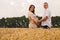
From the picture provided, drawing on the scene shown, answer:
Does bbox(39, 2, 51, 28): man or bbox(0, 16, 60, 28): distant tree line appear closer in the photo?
bbox(39, 2, 51, 28): man

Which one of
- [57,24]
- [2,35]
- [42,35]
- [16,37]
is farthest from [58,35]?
[57,24]

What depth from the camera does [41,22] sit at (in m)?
12.2

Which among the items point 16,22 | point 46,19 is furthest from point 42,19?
point 16,22

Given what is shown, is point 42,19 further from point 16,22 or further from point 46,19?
point 16,22

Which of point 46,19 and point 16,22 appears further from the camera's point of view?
point 16,22

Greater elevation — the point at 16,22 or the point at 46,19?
the point at 46,19

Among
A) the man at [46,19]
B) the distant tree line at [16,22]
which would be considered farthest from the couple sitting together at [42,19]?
the distant tree line at [16,22]

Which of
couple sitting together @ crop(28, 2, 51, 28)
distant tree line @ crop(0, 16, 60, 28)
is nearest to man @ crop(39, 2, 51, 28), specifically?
couple sitting together @ crop(28, 2, 51, 28)

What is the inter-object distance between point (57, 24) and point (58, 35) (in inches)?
977

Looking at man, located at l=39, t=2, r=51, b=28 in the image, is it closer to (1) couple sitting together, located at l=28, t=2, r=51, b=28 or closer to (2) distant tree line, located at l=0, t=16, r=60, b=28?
(1) couple sitting together, located at l=28, t=2, r=51, b=28

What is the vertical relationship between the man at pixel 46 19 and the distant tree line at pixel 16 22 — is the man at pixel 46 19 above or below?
above

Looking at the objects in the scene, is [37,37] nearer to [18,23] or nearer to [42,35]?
[42,35]

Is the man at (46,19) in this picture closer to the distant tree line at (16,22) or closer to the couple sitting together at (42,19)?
the couple sitting together at (42,19)

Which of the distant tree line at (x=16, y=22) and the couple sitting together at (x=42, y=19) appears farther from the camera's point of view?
the distant tree line at (x=16, y=22)
